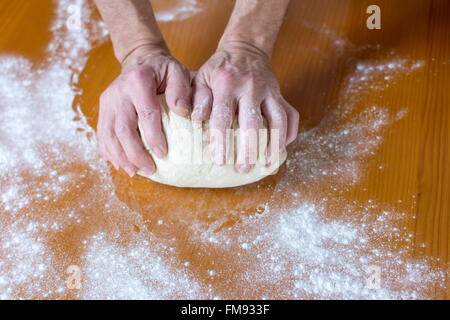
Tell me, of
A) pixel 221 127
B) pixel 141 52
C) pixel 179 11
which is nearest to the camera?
pixel 221 127

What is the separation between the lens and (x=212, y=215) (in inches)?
42.8

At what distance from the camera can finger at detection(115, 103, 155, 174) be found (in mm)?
1013

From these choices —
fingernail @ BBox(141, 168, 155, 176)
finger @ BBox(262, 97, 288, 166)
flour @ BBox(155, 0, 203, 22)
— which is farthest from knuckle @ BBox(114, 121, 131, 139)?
flour @ BBox(155, 0, 203, 22)

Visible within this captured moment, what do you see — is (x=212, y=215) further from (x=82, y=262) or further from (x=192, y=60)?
(x=192, y=60)

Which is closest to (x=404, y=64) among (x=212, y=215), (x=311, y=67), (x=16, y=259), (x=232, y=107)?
(x=311, y=67)

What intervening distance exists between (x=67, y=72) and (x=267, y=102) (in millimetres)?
699

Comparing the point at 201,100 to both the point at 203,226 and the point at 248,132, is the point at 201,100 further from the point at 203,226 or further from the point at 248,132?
the point at 203,226

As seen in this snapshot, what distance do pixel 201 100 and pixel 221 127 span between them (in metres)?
0.09

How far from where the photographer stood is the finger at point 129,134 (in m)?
1.01

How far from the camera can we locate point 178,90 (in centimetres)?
102

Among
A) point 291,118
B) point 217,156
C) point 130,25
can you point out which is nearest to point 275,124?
point 291,118

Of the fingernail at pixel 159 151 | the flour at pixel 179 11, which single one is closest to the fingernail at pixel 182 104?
the fingernail at pixel 159 151

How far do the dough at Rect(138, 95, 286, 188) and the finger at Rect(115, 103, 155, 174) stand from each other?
22mm

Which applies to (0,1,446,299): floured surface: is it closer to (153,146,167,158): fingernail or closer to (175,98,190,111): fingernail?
(153,146,167,158): fingernail
